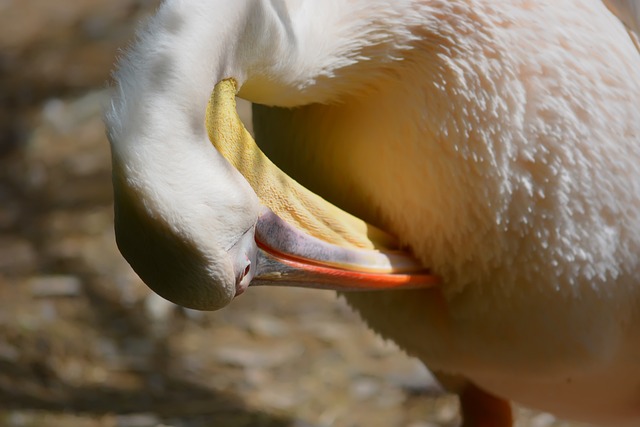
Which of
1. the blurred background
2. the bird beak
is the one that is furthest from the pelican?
the blurred background

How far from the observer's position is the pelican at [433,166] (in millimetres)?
1406

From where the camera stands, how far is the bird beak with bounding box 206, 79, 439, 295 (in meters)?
1.50

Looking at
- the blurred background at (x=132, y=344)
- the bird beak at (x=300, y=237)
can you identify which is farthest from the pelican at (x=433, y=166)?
the blurred background at (x=132, y=344)

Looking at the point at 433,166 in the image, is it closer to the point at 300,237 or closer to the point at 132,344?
the point at 300,237

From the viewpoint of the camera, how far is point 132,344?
3145 mm

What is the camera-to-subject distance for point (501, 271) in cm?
178

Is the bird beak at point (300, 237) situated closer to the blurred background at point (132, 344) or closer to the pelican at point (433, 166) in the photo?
the pelican at point (433, 166)

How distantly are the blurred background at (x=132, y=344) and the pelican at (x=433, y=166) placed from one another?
1032 mm

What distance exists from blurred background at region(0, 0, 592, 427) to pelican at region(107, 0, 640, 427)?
103 cm

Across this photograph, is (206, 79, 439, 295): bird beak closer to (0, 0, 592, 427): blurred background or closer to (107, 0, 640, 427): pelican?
(107, 0, 640, 427): pelican

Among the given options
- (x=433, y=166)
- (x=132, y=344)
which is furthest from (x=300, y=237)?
(x=132, y=344)

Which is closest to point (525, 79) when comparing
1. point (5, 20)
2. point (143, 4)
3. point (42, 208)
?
point (42, 208)

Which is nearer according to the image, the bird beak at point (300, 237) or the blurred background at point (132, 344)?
the bird beak at point (300, 237)

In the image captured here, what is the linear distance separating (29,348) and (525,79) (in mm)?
1916
